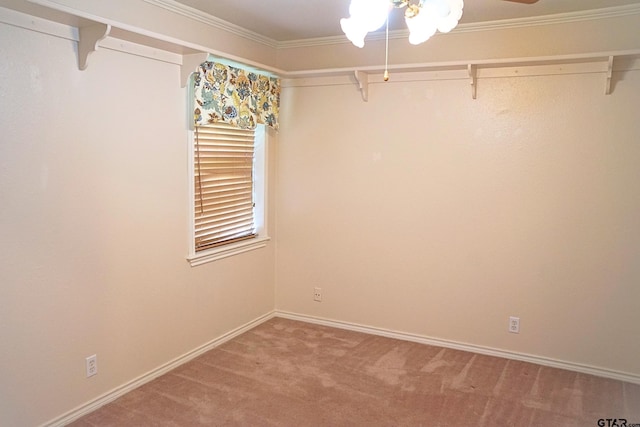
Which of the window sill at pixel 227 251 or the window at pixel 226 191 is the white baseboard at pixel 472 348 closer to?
the window sill at pixel 227 251

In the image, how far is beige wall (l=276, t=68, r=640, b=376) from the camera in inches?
128

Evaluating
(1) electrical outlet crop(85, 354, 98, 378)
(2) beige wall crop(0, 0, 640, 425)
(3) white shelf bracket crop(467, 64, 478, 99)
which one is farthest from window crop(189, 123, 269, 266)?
(3) white shelf bracket crop(467, 64, 478, 99)

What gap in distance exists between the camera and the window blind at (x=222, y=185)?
3592 mm

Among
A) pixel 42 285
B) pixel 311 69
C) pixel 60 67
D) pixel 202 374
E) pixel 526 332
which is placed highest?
pixel 311 69

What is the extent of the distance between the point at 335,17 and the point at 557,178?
1.87 metres

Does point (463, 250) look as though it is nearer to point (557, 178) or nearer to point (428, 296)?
→ point (428, 296)

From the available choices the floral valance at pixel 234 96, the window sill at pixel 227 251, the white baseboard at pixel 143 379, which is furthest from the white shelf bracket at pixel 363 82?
the white baseboard at pixel 143 379

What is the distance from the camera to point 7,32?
2.26 meters

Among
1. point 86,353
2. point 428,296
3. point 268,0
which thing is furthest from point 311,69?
point 86,353

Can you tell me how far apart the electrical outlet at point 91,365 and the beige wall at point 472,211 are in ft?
6.19

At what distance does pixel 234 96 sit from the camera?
354cm

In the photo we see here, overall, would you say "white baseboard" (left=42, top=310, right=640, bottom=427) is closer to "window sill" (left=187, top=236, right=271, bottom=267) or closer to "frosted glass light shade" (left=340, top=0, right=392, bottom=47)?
"window sill" (left=187, top=236, right=271, bottom=267)

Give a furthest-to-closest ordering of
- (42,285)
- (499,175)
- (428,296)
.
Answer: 1. (428,296)
2. (499,175)
3. (42,285)

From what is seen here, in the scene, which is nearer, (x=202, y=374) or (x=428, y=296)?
(x=202, y=374)
